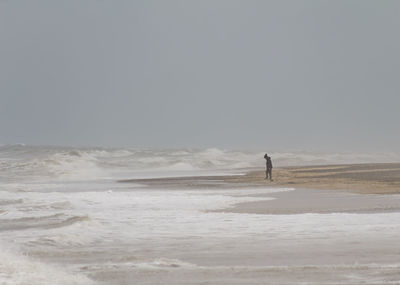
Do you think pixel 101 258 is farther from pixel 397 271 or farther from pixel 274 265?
pixel 397 271

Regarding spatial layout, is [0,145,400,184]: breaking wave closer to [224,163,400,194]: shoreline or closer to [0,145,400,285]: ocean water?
[224,163,400,194]: shoreline

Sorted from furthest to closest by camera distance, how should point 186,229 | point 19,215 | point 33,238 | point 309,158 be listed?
point 309,158 → point 19,215 → point 186,229 → point 33,238

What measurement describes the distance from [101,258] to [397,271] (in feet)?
12.2

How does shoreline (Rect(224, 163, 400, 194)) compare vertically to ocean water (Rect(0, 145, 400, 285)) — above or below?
above

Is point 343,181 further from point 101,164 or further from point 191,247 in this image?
point 101,164

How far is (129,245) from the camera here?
31.3ft

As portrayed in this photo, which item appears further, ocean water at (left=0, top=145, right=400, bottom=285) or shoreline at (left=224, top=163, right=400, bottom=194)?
shoreline at (left=224, top=163, right=400, bottom=194)

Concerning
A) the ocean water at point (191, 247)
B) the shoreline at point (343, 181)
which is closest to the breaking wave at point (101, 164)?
the shoreline at point (343, 181)

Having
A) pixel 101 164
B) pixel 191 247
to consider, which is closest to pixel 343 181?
pixel 191 247

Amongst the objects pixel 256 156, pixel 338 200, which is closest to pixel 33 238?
pixel 338 200

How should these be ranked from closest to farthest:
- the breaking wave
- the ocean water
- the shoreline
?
the ocean water, the shoreline, the breaking wave

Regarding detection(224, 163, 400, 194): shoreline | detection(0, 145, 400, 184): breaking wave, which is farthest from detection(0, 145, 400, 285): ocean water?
detection(0, 145, 400, 184): breaking wave

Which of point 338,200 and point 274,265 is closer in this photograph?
point 274,265

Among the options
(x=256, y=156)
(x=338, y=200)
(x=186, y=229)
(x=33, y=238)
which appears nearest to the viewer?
(x=33, y=238)
